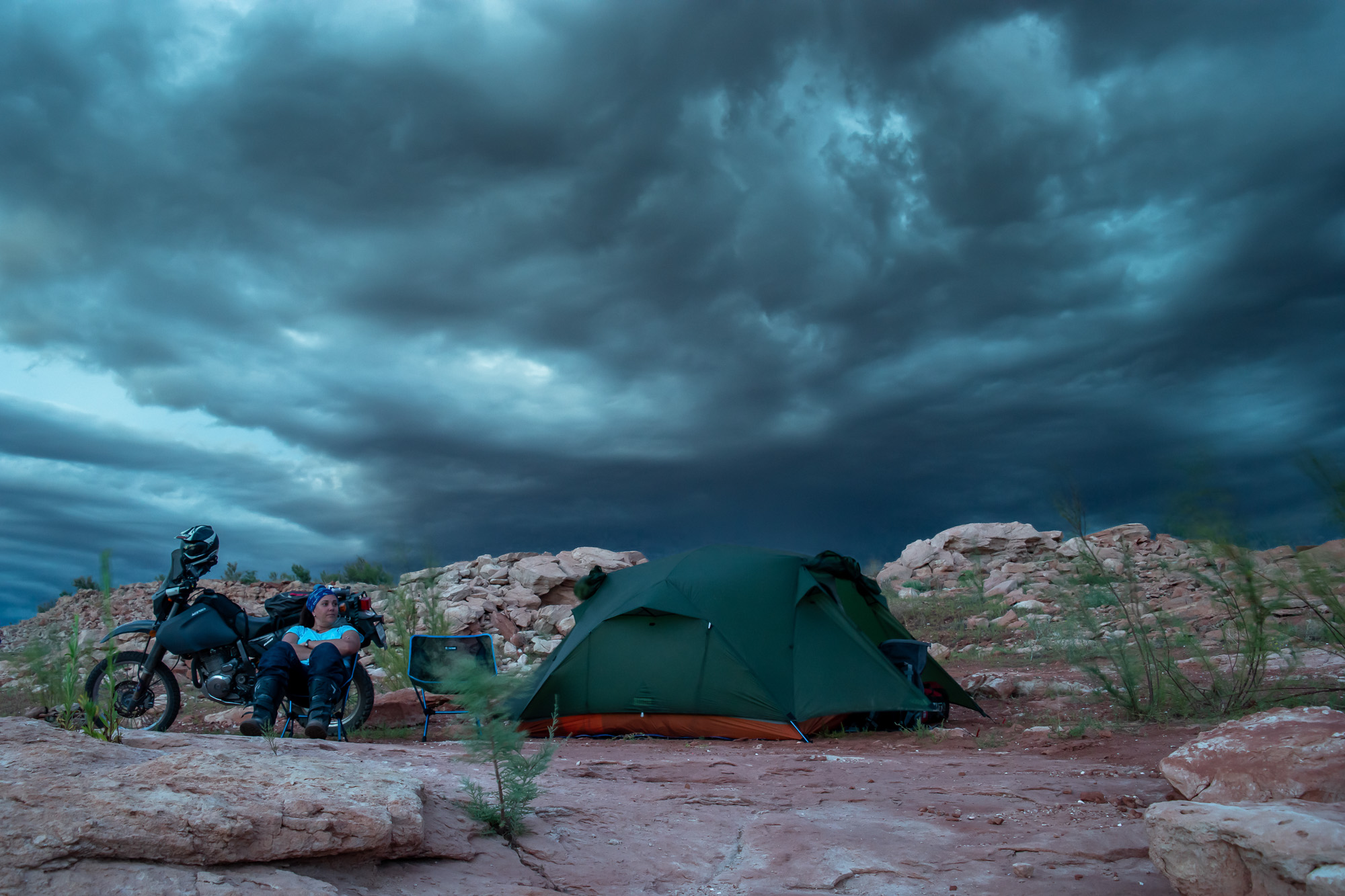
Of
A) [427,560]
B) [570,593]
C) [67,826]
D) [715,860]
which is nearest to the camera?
[67,826]

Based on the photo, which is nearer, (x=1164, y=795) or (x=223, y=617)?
(x=1164, y=795)

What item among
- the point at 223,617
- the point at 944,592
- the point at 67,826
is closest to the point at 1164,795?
the point at 67,826

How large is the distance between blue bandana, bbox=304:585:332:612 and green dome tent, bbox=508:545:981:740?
238 centimetres

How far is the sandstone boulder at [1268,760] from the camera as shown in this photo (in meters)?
3.38

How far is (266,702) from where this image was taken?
6379 millimetres

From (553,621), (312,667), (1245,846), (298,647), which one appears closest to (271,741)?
(312,667)

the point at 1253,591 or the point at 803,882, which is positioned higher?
the point at 1253,591

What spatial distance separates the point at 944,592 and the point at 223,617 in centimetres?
1724

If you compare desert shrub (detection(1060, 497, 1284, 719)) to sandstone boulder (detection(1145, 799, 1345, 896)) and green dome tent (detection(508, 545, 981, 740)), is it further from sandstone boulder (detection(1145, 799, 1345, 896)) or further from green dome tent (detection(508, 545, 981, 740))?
sandstone boulder (detection(1145, 799, 1345, 896))

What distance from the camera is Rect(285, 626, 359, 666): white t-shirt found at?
6.90 meters

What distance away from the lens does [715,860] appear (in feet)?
A: 11.4

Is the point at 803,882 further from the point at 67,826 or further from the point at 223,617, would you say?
the point at 223,617

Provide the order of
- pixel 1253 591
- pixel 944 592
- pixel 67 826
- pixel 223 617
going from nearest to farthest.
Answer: pixel 67 826
pixel 1253 591
pixel 223 617
pixel 944 592

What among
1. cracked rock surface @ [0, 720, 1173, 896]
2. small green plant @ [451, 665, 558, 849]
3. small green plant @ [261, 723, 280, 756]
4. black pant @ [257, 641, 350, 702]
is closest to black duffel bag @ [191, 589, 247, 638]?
black pant @ [257, 641, 350, 702]
